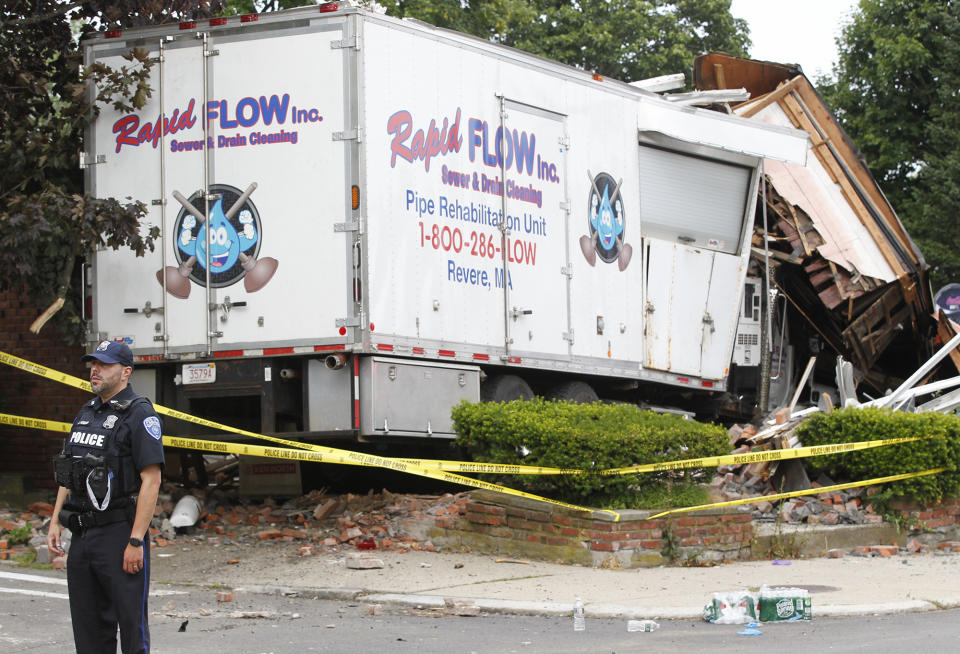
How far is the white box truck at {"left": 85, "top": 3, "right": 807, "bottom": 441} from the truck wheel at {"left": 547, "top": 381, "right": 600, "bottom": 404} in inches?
10.0

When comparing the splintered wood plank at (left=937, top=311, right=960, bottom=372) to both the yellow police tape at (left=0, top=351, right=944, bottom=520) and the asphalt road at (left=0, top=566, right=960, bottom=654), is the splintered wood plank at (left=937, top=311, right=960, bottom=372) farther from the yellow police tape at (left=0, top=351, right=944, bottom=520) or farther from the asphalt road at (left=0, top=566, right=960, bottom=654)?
the asphalt road at (left=0, top=566, right=960, bottom=654)

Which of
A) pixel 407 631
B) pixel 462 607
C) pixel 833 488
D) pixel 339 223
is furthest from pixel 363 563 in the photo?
pixel 833 488

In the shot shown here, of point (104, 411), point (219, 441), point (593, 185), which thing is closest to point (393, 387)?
point (219, 441)

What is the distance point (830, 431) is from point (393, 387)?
407cm

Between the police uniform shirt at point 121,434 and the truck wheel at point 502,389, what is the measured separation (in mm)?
5999

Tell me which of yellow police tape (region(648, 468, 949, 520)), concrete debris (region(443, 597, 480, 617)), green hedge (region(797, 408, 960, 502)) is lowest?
concrete debris (region(443, 597, 480, 617))

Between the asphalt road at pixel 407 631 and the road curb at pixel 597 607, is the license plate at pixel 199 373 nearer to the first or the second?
the asphalt road at pixel 407 631

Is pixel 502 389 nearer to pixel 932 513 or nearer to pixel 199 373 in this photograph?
pixel 199 373

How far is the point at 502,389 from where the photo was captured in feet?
39.0

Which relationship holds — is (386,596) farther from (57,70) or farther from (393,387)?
(57,70)

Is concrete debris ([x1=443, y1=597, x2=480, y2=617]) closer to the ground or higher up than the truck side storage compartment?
closer to the ground

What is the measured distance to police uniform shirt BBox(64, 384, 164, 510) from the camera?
19.1 ft

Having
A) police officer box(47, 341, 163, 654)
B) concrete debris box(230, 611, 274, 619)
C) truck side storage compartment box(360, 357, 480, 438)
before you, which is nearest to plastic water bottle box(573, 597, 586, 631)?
→ concrete debris box(230, 611, 274, 619)

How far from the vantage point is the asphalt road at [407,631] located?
23.0 feet
